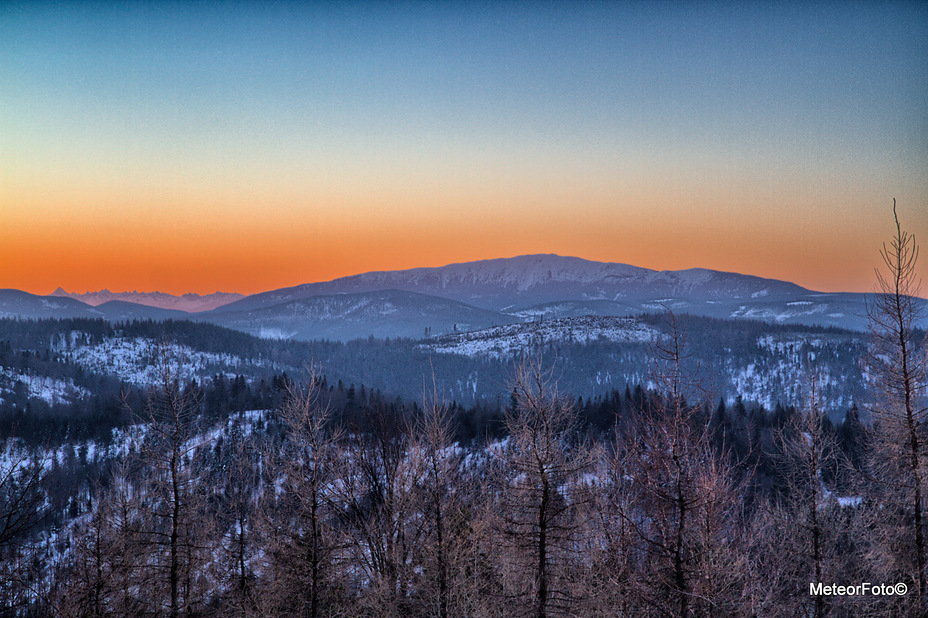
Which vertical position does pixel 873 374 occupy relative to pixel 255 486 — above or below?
above

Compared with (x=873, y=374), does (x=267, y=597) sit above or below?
below

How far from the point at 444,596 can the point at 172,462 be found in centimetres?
1084

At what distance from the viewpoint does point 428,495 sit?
26516 millimetres

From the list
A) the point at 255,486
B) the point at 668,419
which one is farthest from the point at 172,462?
the point at 255,486

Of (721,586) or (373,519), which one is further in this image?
(373,519)

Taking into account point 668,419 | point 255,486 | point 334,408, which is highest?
point 668,419

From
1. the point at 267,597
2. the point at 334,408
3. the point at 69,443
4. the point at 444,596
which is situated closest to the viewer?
the point at 444,596

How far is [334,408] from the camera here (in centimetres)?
11356

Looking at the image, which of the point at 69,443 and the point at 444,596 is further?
the point at 69,443

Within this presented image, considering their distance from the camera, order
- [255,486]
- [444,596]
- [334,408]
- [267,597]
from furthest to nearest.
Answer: [334,408]
[255,486]
[267,597]
[444,596]

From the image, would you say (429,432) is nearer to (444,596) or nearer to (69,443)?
(444,596)

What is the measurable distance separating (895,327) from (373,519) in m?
21.6

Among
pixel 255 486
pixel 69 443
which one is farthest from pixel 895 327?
pixel 69 443

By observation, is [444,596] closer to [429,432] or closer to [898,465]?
[429,432]
